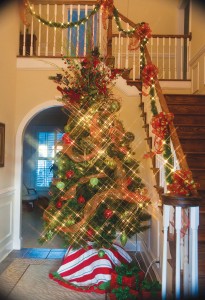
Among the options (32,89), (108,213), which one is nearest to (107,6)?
(32,89)

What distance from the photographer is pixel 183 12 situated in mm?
6562

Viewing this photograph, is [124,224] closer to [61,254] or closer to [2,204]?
[61,254]

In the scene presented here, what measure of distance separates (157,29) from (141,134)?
Answer: 354cm

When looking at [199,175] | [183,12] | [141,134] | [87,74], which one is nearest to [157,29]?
[183,12]

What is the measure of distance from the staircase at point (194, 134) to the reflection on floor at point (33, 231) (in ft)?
8.47

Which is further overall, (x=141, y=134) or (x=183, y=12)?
(x=183, y=12)

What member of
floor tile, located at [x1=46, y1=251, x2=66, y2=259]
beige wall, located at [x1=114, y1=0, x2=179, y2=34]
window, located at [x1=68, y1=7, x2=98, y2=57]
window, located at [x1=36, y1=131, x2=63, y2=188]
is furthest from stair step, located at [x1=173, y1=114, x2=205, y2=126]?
window, located at [x1=36, y1=131, x2=63, y2=188]

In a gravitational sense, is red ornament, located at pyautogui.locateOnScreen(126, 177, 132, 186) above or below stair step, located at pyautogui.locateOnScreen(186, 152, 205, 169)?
below

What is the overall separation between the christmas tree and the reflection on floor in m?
1.37

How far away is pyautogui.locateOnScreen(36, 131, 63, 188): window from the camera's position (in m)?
8.69

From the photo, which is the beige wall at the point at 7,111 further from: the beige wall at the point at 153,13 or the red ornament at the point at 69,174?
the beige wall at the point at 153,13

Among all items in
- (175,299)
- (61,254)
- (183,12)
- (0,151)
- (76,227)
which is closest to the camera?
(175,299)

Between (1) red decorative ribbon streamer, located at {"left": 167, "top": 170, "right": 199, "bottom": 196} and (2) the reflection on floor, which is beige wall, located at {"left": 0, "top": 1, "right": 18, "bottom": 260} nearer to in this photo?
(2) the reflection on floor

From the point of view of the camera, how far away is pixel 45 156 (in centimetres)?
876
